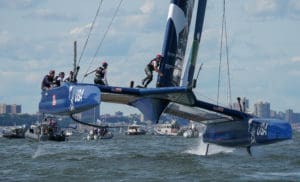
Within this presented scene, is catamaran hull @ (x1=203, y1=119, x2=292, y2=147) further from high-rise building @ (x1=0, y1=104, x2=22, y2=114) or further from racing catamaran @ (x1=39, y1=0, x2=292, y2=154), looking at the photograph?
high-rise building @ (x1=0, y1=104, x2=22, y2=114)

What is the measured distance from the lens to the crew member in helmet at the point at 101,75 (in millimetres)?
16688

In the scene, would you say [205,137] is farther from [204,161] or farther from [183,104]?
[183,104]

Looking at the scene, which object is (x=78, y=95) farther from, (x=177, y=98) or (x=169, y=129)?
(x=169, y=129)

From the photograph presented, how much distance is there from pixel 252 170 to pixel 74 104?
3784 mm

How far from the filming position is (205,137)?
19859 mm

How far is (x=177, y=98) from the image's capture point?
1582 cm

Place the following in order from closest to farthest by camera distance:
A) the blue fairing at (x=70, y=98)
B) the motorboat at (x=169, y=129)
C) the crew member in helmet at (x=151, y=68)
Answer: the blue fairing at (x=70, y=98) < the crew member in helmet at (x=151, y=68) < the motorboat at (x=169, y=129)

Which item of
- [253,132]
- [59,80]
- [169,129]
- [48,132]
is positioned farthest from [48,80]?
[169,129]

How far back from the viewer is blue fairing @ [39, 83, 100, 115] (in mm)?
15090

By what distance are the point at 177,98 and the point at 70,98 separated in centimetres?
210

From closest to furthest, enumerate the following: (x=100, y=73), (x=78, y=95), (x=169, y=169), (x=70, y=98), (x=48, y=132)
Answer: (x=78, y=95), (x=70, y=98), (x=169, y=169), (x=100, y=73), (x=48, y=132)

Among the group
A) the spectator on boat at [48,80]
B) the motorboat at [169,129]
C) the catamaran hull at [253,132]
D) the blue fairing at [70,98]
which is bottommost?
the catamaran hull at [253,132]

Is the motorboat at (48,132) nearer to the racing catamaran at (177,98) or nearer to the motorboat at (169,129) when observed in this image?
the racing catamaran at (177,98)

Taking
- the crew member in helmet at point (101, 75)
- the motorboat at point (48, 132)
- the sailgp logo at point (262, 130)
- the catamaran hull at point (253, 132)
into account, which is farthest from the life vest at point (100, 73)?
the motorboat at point (48, 132)
